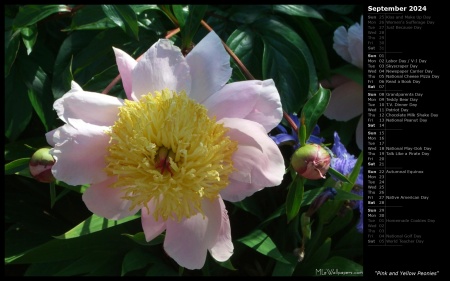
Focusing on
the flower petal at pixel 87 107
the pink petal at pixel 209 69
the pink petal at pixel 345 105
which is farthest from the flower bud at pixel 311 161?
the pink petal at pixel 345 105

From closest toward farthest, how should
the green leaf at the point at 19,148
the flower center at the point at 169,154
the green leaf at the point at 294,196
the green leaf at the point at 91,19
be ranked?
the flower center at the point at 169,154, the green leaf at the point at 294,196, the green leaf at the point at 91,19, the green leaf at the point at 19,148

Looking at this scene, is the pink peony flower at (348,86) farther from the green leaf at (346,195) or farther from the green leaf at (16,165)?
the green leaf at (16,165)

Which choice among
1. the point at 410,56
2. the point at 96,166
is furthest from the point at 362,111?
the point at 96,166

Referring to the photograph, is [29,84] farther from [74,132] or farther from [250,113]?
[250,113]

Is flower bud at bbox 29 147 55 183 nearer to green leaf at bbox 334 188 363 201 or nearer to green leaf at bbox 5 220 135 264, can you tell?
green leaf at bbox 5 220 135 264

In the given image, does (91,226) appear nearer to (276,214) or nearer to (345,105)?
(276,214)
